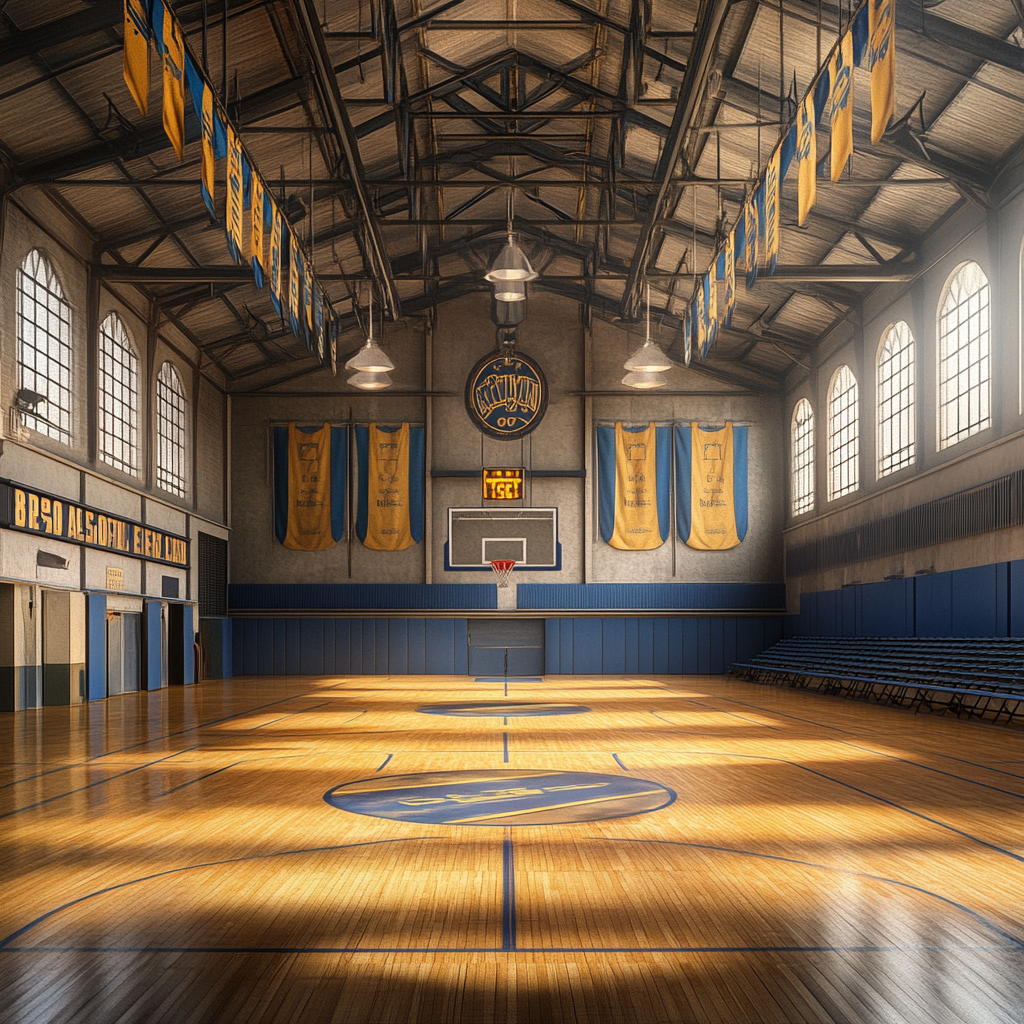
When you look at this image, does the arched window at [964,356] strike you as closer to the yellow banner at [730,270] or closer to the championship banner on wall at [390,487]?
the yellow banner at [730,270]

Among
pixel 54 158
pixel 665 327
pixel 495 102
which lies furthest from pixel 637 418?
pixel 54 158

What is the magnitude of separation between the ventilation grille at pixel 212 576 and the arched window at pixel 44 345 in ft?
33.4

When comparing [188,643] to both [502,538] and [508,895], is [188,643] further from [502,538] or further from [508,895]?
[508,895]

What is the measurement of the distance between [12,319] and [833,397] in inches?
800

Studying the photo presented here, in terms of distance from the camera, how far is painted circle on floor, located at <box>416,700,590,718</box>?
18141 mm

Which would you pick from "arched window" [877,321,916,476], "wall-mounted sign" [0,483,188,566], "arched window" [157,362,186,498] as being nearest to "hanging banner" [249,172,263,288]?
"wall-mounted sign" [0,483,188,566]

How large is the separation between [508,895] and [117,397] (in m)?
20.8

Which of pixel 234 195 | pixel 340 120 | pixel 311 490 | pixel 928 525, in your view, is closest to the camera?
pixel 234 195

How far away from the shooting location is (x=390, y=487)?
33.3 metres

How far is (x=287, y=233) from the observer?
1833cm

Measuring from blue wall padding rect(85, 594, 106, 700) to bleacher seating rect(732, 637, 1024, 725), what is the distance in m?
14.8

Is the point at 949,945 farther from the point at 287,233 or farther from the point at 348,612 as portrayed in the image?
the point at 348,612

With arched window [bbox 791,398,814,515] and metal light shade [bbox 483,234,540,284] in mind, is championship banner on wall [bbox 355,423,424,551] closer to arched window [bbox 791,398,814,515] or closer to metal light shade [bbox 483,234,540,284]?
arched window [bbox 791,398,814,515]

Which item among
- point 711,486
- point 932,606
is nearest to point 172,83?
point 932,606
